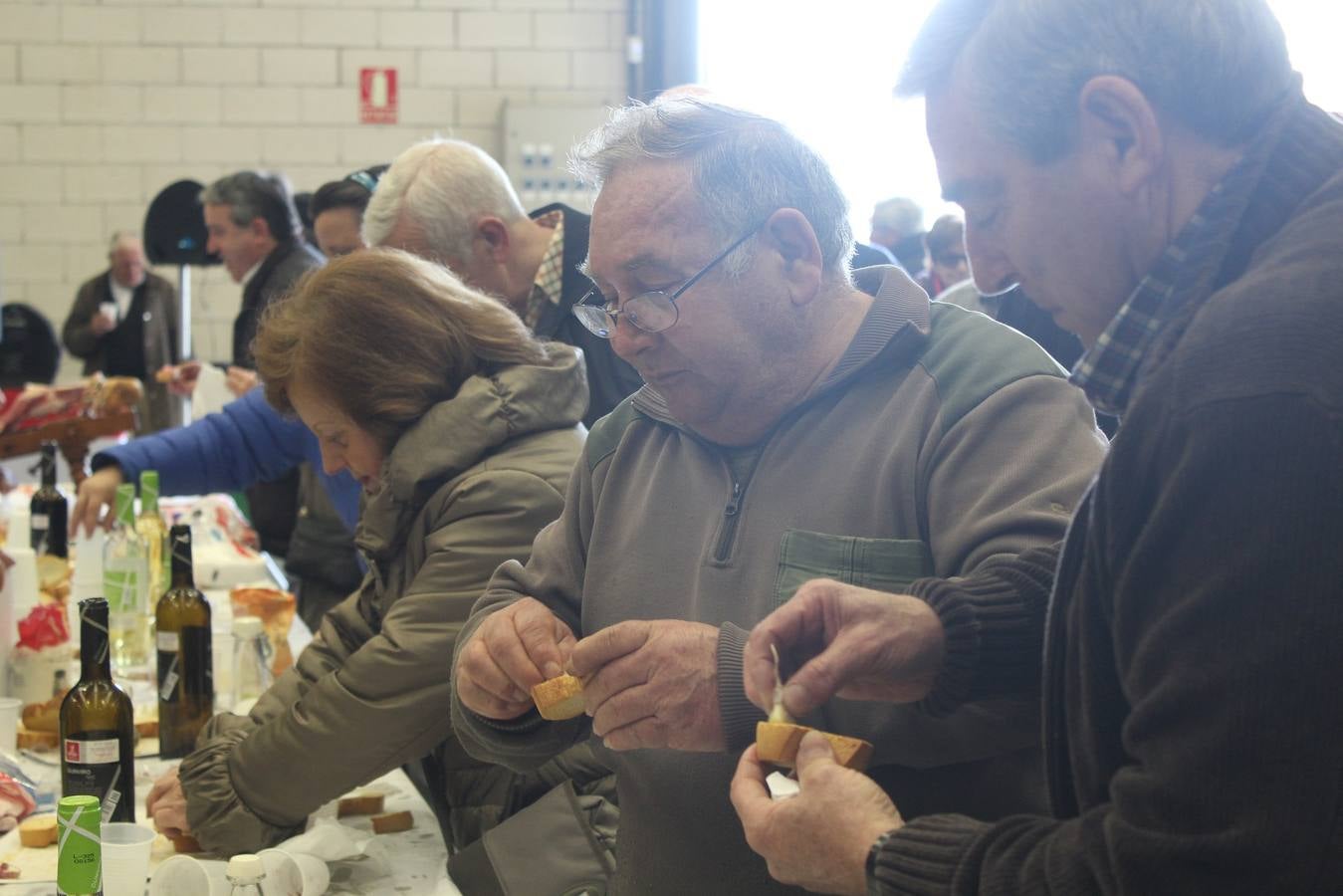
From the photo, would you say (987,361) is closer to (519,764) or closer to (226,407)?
(519,764)

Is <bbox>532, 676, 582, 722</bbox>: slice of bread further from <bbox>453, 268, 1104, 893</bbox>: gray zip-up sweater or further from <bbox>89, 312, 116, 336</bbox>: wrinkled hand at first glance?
<bbox>89, 312, 116, 336</bbox>: wrinkled hand

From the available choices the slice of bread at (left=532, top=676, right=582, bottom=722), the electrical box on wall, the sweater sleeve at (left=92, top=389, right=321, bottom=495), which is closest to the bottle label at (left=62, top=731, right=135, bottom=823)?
the slice of bread at (left=532, top=676, right=582, bottom=722)

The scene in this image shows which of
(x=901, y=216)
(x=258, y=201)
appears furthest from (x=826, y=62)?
(x=258, y=201)

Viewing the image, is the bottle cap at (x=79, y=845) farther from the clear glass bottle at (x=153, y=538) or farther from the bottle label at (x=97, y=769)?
the clear glass bottle at (x=153, y=538)

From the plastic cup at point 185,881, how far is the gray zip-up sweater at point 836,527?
13.7 inches

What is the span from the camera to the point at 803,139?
1.73 meters

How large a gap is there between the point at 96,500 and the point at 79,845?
7.88ft

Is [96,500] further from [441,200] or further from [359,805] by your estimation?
[359,805]

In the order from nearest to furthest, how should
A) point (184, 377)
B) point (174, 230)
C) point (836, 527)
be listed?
point (836, 527) < point (184, 377) < point (174, 230)

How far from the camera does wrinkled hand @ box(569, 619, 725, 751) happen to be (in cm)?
143

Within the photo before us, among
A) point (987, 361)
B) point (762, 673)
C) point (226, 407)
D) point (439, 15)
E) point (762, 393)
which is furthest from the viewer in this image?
point (439, 15)

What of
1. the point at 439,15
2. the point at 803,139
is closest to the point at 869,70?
the point at 439,15

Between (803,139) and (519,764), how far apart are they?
0.85 metres

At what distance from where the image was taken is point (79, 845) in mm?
1533
